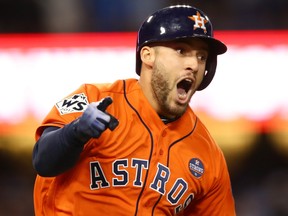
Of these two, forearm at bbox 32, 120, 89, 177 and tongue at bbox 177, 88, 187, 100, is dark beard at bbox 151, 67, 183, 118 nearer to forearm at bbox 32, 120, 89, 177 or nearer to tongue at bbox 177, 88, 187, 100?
tongue at bbox 177, 88, 187, 100

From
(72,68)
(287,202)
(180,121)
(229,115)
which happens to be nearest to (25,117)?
(72,68)

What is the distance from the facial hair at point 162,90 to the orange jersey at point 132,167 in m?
0.06

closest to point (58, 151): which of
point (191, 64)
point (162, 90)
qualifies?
point (162, 90)

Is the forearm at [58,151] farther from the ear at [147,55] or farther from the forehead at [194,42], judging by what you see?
the forehead at [194,42]

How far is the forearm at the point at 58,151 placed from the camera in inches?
113

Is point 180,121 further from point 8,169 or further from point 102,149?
point 8,169

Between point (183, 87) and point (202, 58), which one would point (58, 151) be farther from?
point (202, 58)

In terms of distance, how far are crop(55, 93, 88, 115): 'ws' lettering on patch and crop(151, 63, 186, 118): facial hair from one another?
310 millimetres

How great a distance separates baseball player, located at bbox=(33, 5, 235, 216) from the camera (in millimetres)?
3182

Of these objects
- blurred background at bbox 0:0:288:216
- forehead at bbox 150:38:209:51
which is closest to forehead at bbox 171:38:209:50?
forehead at bbox 150:38:209:51

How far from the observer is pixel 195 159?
3.37m

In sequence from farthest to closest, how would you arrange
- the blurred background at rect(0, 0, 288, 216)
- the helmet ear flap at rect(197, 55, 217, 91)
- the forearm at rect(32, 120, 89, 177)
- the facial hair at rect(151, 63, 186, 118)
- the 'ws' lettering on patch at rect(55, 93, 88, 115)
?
the blurred background at rect(0, 0, 288, 216) → the helmet ear flap at rect(197, 55, 217, 91) → the facial hair at rect(151, 63, 186, 118) → the 'ws' lettering on patch at rect(55, 93, 88, 115) → the forearm at rect(32, 120, 89, 177)

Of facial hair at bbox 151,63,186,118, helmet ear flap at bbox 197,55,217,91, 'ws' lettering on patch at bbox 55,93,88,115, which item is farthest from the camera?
helmet ear flap at bbox 197,55,217,91

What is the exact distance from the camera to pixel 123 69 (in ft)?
22.1
